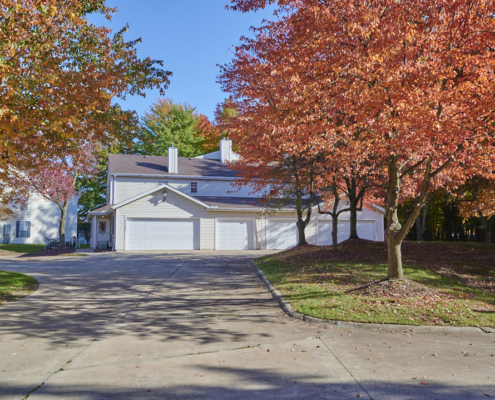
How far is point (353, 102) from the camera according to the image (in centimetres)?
895

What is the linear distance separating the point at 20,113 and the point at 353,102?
6.68 meters

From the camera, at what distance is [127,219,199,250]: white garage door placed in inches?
984

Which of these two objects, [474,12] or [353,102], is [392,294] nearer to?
[353,102]

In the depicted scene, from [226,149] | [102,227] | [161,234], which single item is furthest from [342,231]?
[102,227]

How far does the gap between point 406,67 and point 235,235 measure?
65.9 feet

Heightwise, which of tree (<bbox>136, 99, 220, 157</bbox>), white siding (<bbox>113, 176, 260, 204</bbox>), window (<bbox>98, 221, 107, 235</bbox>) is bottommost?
window (<bbox>98, 221, 107, 235</bbox>)

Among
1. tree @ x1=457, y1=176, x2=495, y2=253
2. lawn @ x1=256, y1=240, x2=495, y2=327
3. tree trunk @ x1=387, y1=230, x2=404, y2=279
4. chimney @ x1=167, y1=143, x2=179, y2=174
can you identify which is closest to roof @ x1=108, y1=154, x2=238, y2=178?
chimney @ x1=167, y1=143, x2=179, y2=174

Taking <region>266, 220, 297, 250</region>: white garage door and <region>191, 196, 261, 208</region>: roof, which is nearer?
<region>191, 196, 261, 208</region>: roof

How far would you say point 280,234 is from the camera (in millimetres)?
27469

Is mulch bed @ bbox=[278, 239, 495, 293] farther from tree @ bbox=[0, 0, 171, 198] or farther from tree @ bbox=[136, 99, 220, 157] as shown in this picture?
tree @ bbox=[136, 99, 220, 157]

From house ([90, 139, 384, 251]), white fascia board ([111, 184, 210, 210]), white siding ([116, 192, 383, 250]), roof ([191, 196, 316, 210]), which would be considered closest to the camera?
white fascia board ([111, 184, 210, 210])

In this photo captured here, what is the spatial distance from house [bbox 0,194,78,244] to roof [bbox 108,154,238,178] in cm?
992

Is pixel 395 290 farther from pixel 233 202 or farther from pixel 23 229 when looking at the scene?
pixel 23 229

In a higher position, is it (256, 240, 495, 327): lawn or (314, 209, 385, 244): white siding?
(314, 209, 385, 244): white siding
